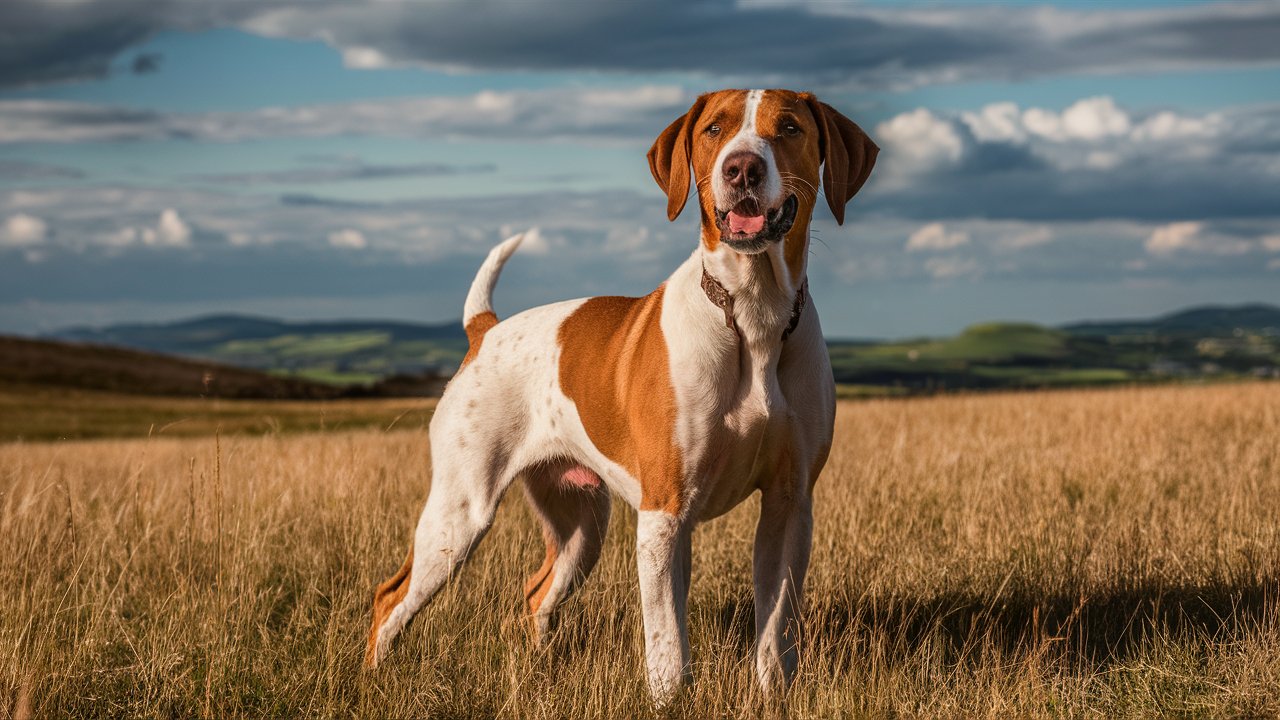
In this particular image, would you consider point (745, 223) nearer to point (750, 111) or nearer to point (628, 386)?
point (750, 111)

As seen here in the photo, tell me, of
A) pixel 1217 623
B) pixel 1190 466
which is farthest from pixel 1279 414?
pixel 1217 623

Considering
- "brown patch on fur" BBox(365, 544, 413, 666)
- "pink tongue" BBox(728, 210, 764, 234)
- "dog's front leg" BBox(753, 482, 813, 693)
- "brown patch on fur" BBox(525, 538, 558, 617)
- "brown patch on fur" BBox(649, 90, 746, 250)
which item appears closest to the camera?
"pink tongue" BBox(728, 210, 764, 234)

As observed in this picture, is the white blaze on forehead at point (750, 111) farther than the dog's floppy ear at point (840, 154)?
→ No

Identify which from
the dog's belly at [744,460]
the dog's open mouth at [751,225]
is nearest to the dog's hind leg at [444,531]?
the dog's belly at [744,460]

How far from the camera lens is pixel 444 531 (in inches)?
197

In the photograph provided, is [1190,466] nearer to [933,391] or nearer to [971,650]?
[971,650]

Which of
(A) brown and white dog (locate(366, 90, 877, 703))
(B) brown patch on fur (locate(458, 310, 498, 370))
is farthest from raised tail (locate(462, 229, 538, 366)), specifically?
(A) brown and white dog (locate(366, 90, 877, 703))

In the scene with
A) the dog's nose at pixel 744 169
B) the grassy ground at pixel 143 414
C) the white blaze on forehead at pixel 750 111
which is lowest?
the grassy ground at pixel 143 414

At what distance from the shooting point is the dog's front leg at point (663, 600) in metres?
4.11

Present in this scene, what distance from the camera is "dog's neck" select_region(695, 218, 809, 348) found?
402cm

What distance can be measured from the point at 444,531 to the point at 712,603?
1.64 meters

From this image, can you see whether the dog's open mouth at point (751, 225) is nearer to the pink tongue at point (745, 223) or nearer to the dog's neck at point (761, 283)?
the pink tongue at point (745, 223)

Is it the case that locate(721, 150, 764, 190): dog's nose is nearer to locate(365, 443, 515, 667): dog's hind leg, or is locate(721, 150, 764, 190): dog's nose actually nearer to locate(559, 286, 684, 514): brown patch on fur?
locate(559, 286, 684, 514): brown patch on fur

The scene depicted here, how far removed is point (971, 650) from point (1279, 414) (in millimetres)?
9669
